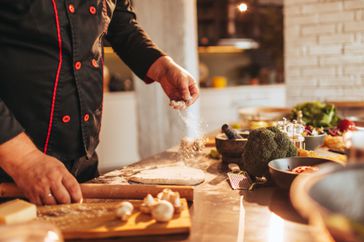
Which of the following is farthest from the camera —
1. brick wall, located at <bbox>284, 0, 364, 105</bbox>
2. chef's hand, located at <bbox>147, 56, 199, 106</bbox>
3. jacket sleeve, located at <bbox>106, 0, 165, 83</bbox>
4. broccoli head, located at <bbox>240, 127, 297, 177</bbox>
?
brick wall, located at <bbox>284, 0, 364, 105</bbox>

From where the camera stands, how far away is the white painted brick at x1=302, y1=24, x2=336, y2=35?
127 inches

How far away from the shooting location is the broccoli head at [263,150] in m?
1.24

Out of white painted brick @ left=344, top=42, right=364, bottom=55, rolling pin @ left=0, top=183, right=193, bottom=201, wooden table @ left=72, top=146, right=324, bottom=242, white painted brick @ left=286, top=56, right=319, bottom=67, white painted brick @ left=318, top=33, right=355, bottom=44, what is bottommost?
wooden table @ left=72, top=146, right=324, bottom=242

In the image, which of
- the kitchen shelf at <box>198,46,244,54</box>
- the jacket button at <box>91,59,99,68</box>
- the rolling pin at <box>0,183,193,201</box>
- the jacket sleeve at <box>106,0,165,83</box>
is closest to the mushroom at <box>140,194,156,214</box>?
the rolling pin at <box>0,183,193,201</box>

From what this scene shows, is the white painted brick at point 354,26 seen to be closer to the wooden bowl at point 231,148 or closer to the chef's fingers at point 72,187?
the wooden bowl at point 231,148

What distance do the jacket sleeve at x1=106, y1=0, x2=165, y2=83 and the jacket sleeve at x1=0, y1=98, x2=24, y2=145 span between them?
74cm

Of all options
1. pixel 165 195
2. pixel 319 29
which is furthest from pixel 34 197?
pixel 319 29

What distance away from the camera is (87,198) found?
3.65ft

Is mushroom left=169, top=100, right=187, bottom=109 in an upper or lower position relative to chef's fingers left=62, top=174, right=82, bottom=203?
upper

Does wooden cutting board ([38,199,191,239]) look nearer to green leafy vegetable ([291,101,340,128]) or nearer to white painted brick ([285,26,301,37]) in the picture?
green leafy vegetable ([291,101,340,128])

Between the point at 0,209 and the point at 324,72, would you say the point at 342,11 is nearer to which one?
the point at 324,72

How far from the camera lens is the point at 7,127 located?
3.47 feet

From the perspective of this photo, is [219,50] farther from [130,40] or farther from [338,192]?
[338,192]

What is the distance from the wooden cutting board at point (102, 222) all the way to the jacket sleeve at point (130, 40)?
84cm
